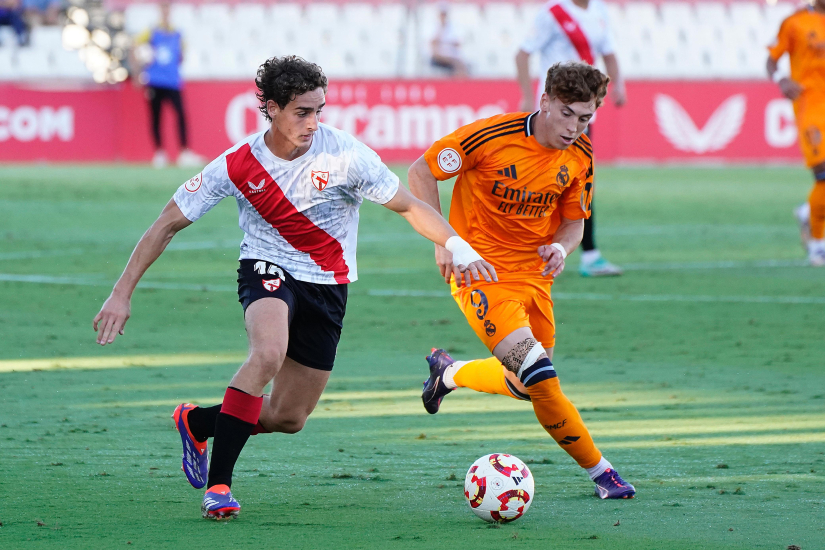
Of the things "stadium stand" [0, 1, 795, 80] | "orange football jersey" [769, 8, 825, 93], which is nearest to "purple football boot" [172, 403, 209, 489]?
"orange football jersey" [769, 8, 825, 93]

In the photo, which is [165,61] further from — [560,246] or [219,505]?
[219,505]

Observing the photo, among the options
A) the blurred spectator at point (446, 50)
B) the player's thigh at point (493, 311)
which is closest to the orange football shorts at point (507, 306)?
the player's thigh at point (493, 311)

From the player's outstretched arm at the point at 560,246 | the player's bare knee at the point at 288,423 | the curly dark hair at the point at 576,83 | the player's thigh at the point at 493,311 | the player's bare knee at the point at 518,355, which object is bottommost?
the player's bare knee at the point at 288,423

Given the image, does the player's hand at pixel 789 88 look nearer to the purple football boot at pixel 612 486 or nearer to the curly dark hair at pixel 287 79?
the purple football boot at pixel 612 486

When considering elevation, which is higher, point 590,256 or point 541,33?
point 541,33

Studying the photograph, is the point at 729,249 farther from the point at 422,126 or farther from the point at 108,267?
the point at 422,126

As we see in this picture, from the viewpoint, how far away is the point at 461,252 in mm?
→ 4664

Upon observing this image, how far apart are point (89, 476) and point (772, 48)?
8.18 metres

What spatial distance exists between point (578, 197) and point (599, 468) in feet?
4.33

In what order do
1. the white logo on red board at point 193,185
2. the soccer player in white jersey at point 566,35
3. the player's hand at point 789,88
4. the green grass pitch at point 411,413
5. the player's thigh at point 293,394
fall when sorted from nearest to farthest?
the green grass pitch at point 411,413, the white logo on red board at point 193,185, the player's thigh at point 293,394, the soccer player in white jersey at point 566,35, the player's hand at point 789,88

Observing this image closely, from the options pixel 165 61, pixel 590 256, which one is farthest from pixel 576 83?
pixel 165 61

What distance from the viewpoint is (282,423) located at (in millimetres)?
5109

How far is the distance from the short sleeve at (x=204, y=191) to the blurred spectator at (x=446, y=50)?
21641mm

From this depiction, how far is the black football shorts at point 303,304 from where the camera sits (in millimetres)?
4871
